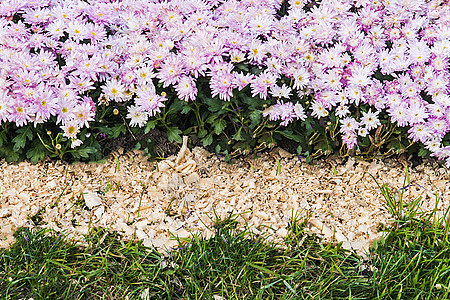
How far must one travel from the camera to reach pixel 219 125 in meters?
3.02

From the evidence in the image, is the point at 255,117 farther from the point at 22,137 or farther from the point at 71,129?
the point at 22,137

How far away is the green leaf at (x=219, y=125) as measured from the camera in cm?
299

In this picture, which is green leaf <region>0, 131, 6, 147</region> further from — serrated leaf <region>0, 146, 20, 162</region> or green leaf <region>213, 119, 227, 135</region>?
green leaf <region>213, 119, 227, 135</region>

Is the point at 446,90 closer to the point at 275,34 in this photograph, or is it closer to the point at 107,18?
the point at 275,34

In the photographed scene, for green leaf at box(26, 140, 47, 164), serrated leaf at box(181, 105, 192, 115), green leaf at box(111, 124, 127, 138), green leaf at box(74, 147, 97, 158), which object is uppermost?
serrated leaf at box(181, 105, 192, 115)

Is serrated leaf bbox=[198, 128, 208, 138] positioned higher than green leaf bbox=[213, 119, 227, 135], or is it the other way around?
green leaf bbox=[213, 119, 227, 135]

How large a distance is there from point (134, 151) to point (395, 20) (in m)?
2.03

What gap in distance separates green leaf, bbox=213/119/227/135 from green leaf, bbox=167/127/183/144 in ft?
→ 0.75

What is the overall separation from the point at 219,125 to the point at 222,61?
39cm

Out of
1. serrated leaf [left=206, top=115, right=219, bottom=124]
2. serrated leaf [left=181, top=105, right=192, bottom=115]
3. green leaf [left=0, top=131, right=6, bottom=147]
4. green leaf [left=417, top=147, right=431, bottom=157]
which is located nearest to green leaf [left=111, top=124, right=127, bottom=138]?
serrated leaf [left=181, top=105, right=192, bottom=115]

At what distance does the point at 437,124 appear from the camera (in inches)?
120

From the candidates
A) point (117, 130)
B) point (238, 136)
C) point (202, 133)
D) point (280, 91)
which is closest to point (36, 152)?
point (117, 130)

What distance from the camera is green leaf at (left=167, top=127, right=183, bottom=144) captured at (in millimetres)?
3049

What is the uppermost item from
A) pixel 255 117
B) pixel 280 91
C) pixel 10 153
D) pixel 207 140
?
pixel 280 91
